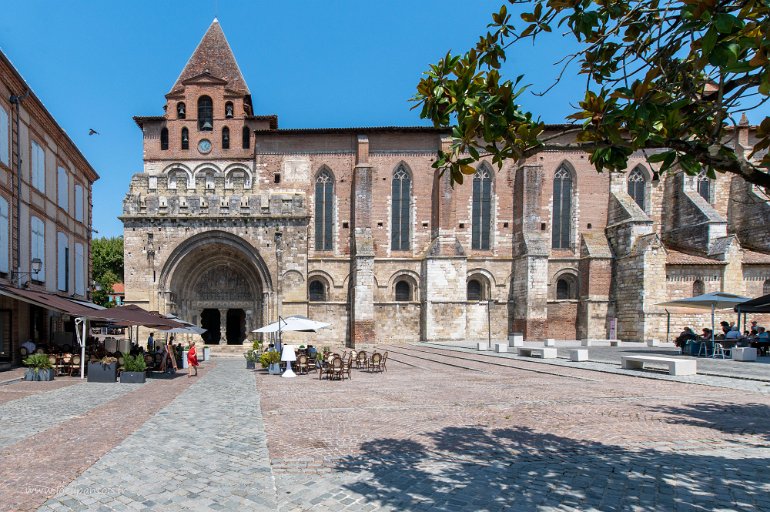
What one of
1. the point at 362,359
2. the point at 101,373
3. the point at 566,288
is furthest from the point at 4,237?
the point at 566,288

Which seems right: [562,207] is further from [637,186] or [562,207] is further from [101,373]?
[101,373]

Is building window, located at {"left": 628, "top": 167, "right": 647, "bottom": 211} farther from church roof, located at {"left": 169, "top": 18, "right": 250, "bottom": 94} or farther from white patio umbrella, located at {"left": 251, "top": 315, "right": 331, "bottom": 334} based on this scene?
church roof, located at {"left": 169, "top": 18, "right": 250, "bottom": 94}

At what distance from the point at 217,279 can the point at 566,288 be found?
20721mm

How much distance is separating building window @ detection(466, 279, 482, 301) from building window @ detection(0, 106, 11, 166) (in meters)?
22.8

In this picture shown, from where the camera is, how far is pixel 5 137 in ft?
51.4

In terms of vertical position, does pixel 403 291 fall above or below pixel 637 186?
below

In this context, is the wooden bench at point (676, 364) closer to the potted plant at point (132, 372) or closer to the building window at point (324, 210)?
the potted plant at point (132, 372)

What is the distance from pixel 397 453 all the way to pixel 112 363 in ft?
32.0

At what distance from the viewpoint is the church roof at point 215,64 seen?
1207 inches

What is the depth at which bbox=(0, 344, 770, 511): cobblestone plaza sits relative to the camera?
4.42 m

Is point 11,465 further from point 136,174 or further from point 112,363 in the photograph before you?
point 136,174

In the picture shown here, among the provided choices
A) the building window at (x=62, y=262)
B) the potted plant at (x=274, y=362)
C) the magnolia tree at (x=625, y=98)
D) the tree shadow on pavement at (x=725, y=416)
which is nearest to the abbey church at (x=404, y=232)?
the building window at (x=62, y=262)

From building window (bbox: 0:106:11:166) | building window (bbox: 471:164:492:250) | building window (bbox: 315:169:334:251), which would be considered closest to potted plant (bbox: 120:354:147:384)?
building window (bbox: 0:106:11:166)

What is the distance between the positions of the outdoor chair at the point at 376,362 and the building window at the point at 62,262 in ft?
47.1
